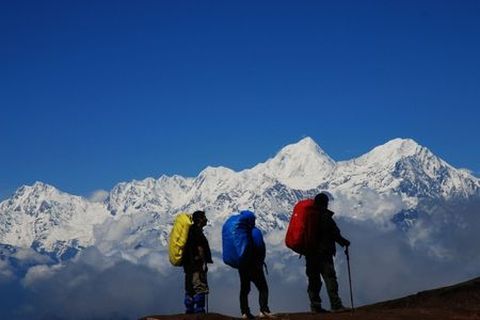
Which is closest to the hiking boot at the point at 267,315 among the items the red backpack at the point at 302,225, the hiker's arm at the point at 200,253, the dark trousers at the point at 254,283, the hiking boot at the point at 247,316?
the dark trousers at the point at 254,283

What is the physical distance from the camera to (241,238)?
20125 millimetres

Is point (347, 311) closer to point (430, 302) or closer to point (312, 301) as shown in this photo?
point (312, 301)

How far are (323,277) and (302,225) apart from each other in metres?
1.44

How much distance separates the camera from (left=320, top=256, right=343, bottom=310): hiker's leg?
21.2 m

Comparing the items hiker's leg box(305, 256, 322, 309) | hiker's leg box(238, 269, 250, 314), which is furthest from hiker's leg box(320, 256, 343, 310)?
hiker's leg box(238, 269, 250, 314)

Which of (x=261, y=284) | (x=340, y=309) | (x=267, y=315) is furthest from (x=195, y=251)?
(x=340, y=309)

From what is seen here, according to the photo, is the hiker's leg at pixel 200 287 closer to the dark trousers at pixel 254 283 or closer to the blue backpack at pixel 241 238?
the dark trousers at pixel 254 283

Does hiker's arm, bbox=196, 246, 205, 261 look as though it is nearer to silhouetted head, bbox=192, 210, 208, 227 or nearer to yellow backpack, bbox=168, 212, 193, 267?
yellow backpack, bbox=168, 212, 193, 267

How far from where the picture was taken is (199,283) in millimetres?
21734

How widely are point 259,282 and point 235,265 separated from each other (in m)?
0.73

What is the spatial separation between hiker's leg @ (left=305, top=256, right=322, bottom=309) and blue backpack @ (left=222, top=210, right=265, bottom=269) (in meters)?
1.59

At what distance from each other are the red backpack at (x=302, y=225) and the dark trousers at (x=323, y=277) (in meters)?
0.40

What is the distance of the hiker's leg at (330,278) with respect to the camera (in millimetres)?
21172

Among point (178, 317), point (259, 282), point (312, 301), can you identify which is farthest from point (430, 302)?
point (178, 317)
